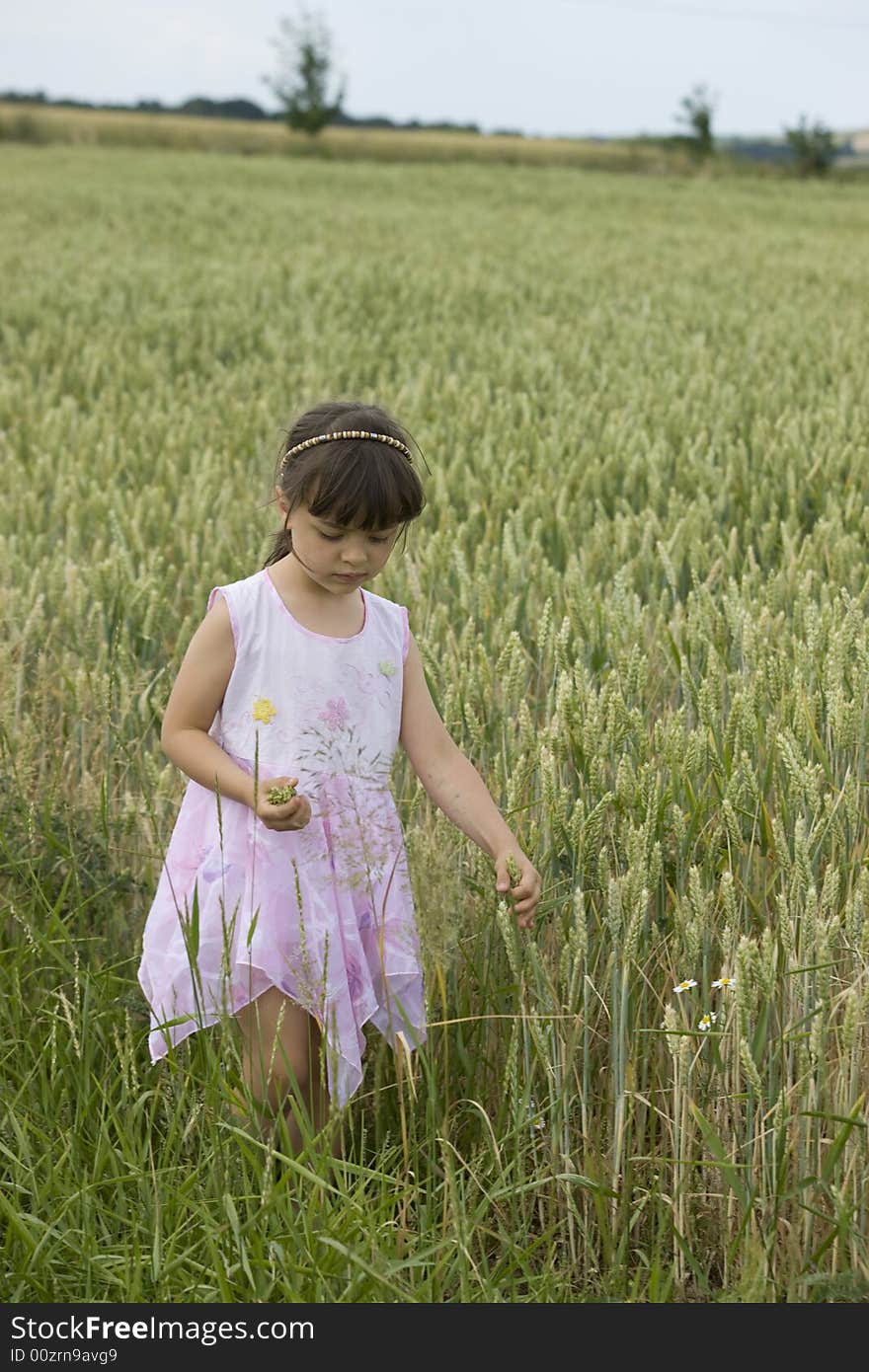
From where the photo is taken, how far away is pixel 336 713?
78.0 inches

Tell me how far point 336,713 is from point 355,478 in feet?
1.13

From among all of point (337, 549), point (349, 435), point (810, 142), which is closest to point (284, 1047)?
point (337, 549)

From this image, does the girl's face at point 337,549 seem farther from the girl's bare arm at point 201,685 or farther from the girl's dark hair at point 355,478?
the girl's bare arm at point 201,685

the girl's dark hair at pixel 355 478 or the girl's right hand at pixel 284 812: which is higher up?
the girl's dark hair at pixel 355 478

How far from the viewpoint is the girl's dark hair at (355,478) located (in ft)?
5.96

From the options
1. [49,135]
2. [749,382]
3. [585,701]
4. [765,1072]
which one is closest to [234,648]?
[585,701]

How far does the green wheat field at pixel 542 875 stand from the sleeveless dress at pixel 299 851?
0.09 metres

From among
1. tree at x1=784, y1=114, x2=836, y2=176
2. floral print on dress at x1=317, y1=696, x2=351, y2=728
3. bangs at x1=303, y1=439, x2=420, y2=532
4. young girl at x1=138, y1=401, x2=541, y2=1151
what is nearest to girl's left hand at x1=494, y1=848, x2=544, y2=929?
young girl at x1=138, y1=401, x2=541, y2=1151

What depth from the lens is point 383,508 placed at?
72.2 inches

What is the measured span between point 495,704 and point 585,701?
695 millimetres

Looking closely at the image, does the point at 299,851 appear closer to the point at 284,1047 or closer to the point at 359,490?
the point at 284,1047

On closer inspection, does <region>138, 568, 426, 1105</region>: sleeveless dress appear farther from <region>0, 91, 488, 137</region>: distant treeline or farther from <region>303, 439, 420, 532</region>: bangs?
<region>0, 91, 488, 137</region>: distant treeline

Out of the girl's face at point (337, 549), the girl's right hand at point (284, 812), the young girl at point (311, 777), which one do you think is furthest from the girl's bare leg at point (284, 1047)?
the girl's face at point (337, 549)
